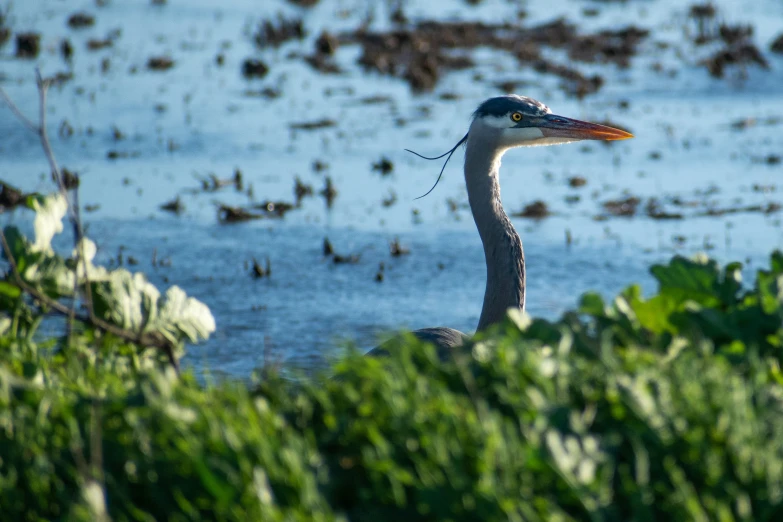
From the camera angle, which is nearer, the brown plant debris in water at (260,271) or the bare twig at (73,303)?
the bare twig at (73,303)

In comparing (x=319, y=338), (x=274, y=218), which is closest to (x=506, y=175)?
(x=274, y=218)

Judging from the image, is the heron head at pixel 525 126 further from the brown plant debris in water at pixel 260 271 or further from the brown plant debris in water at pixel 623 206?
the brown plant debris in water at pixel 623 206

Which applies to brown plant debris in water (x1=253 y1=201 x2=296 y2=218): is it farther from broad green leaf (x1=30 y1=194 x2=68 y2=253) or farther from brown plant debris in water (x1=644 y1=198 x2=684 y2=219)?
broad green leaf (x1=30 y1=194 x2=68 y2=253)

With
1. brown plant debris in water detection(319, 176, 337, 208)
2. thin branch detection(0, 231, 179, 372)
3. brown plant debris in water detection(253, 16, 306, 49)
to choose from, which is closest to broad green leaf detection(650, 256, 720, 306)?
thin branch detection(0, 231, 179, 372)

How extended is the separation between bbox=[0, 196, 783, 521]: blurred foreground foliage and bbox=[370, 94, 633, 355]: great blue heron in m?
2.17

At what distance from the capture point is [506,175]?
10086mm

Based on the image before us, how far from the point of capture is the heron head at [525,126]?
5.60 m

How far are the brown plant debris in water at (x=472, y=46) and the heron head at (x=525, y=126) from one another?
7.12m

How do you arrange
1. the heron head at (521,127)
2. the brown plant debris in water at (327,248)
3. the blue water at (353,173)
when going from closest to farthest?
the heron head at (521,127) < the blue water at (353,173) < the brown plant debris in water at (327,248)

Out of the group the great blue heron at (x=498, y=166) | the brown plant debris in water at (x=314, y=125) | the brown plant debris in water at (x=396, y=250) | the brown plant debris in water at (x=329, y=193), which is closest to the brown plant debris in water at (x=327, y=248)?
the brown plant debris in water at (x=396, y=250)

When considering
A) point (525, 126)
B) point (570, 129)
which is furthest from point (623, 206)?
point (525, 126)

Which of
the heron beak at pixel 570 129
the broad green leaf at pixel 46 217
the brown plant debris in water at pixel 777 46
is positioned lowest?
the broad green leaf at pixel 46 217

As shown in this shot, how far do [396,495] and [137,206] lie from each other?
699 centimetres

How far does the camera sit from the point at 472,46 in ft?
49.9
